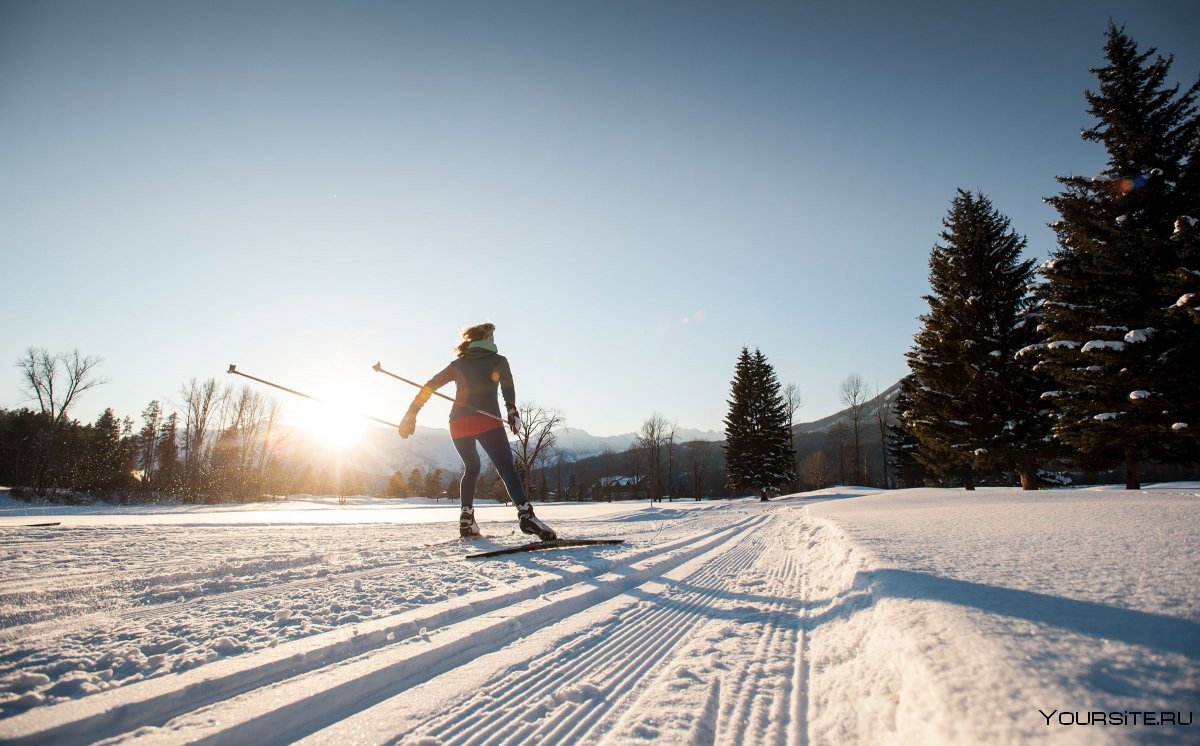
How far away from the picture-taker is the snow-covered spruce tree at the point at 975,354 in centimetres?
1479

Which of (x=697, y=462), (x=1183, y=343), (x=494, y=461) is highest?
(x=1183, y=343)

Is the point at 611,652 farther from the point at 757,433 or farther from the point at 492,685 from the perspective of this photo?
the point at 757,433

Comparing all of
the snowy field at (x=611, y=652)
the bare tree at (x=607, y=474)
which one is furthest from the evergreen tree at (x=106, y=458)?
the bare tree at (x=607, y=474)

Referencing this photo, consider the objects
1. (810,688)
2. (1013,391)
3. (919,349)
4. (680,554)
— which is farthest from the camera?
(919,349)

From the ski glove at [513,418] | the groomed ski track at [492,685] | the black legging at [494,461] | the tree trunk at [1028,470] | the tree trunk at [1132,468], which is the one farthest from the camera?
the tree trunk at [1028,470]

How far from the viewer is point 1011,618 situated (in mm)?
1365

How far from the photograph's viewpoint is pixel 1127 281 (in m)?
11.1

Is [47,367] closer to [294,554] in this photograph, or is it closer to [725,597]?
[294,554]

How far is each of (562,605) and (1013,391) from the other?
60.8 ft

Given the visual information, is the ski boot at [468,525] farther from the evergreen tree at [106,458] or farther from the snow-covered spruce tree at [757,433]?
the evergreen tree at [106,458]

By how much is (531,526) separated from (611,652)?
289 centimetres

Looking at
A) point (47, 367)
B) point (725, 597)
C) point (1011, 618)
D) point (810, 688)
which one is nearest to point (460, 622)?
point (810, 688)

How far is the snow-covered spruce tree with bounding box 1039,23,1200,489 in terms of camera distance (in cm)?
1007

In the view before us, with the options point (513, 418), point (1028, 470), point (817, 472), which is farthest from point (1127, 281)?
point (817, 472)
